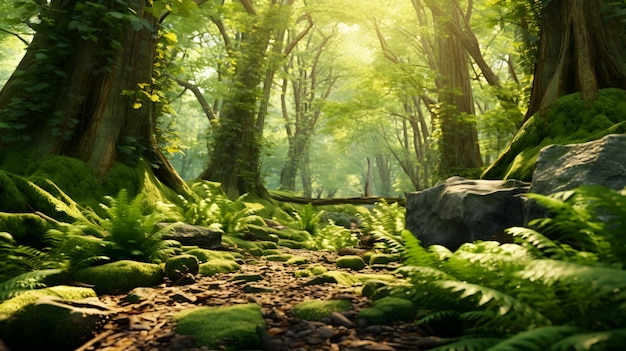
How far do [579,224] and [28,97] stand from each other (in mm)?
8199

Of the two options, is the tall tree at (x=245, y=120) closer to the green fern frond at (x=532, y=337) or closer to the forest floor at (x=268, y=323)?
the forest floor at (x=268, y=323)

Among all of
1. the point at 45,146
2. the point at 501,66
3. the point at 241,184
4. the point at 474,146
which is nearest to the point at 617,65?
the point at 474,146

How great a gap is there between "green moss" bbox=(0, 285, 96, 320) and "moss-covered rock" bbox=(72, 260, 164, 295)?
292mm

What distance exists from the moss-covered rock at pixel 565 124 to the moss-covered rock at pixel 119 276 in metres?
5.10

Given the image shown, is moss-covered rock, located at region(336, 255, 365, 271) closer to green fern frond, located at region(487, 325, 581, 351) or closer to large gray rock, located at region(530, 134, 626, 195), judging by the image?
large gray rock, located at region(530, 134, 626, 195)

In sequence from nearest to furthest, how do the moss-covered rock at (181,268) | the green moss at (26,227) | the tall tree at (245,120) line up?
the green moss at (26,227) → the moss-covered rock at (181,268) → the tall tree at (245,120)

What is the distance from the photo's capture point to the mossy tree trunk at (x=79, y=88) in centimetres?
696

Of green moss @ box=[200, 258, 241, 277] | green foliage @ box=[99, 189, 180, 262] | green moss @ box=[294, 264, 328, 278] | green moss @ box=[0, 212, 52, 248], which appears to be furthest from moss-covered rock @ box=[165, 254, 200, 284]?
green moss @ box=[0, 212, 52, 248]

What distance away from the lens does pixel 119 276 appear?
3.95m

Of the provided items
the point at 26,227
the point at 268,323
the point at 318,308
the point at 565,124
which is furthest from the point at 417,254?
the point at 565,124

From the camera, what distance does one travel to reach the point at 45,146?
689cm

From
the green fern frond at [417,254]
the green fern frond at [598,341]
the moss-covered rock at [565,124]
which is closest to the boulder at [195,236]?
the green fern frond at [417,254]

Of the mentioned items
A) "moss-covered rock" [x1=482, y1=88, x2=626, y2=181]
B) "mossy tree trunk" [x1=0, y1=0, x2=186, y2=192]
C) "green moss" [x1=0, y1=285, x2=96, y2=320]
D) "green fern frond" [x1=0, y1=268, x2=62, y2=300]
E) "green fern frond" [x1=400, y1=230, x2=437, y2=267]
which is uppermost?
"mossy tree trunk" [x1=0, y1=0, x2=186, y2=192]

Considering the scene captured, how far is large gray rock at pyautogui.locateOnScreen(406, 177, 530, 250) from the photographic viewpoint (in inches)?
193
